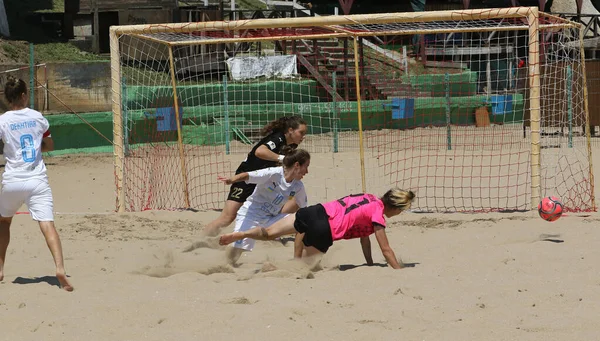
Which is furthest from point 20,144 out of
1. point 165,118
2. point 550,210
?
point 165,118

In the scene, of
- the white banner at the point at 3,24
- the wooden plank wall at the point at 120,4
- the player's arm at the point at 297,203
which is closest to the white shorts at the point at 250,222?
the player's arm at the point at 297,203

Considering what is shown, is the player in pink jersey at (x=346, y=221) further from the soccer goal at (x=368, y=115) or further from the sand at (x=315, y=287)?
the soccer goal at (x=368, y=115)

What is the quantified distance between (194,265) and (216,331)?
2.16m

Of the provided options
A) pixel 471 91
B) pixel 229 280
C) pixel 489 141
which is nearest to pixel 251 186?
pixel 229 280

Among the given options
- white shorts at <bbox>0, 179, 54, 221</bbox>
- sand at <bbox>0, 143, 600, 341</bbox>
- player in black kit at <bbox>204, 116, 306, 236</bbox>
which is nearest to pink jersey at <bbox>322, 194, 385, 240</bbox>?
sand at <bbox>0, 143, 600, 341</bbox>

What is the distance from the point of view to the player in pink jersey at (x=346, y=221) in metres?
7.10

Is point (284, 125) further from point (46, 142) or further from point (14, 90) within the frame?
point (14, 90)

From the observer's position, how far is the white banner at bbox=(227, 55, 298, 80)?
73.7ft

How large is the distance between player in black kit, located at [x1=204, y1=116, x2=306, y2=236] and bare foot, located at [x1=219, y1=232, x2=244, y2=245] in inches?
53.0

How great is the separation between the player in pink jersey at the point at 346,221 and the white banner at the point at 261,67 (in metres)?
15.3

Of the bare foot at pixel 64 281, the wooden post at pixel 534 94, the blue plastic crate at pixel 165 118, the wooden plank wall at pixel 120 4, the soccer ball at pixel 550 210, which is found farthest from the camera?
the wooden plank wall at pixel 120 4

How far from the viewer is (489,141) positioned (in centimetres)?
1892

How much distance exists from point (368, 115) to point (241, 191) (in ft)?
38.1

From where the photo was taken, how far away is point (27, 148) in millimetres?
6496
